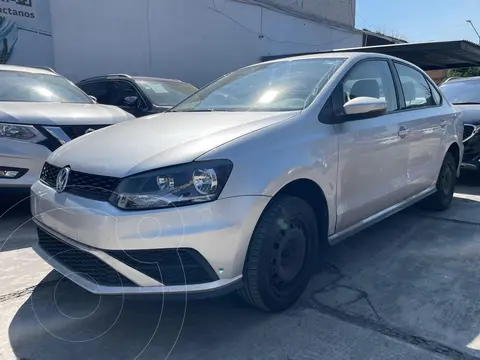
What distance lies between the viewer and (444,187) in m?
4.91

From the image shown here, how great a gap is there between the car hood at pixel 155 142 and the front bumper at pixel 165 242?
240mm

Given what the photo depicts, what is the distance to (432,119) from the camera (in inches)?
170

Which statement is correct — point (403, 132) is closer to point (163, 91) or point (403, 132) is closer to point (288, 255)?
point (288, 255)

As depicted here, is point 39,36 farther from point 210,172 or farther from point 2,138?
point 210,172

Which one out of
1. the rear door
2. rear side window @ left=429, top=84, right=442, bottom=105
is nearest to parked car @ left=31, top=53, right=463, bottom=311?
the rear door

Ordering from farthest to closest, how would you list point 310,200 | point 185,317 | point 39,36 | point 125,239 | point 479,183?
point 39,36 < point 479,183 < point 310,200 < point 185,317 < point 125,239

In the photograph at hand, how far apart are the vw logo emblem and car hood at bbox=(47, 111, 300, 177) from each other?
0.05 meters

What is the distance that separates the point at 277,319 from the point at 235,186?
3.01 ft

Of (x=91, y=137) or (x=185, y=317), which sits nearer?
(x=185, y=317)

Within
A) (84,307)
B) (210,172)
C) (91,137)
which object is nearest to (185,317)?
(84,307)

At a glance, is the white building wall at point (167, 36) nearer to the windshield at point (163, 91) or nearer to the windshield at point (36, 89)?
the windshield at point (163, 91)

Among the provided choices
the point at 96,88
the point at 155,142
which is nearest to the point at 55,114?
the point at 155,142

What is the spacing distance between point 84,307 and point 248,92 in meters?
1.90

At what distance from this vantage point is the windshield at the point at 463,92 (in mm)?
6957
